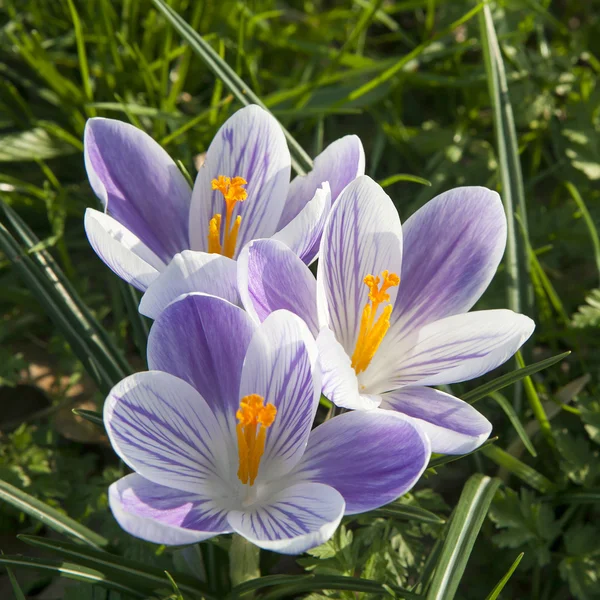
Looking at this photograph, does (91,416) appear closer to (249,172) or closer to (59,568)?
(59,568)

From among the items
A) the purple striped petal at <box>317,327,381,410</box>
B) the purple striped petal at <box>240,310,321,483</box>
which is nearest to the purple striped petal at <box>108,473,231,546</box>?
the purple striped petal at <box>240,310,321,483</box>

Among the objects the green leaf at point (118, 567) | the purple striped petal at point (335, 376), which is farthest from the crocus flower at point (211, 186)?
the green leaf at point (118, 567)

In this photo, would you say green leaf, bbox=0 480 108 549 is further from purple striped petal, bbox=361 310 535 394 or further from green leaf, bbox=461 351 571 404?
green leaf, bbox=461 351 571 404

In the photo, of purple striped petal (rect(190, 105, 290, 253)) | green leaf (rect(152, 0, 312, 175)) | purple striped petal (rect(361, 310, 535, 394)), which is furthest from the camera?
green leaf (rect(152, 0, 312, 175))

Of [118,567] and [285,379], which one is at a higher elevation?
[285,379]

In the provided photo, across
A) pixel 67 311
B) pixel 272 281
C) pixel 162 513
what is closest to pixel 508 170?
pixel 272 281

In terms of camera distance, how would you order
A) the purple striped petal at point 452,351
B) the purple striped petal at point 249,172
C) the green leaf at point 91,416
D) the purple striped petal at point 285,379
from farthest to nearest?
the purple striped petal at point 249,172
the green leaf at point 91,416
the purple striped petal at point 452,351
the purple striped petal at point 285,379

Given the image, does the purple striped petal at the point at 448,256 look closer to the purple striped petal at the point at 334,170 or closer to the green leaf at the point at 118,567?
the purple striped petal at the point at 334,170
